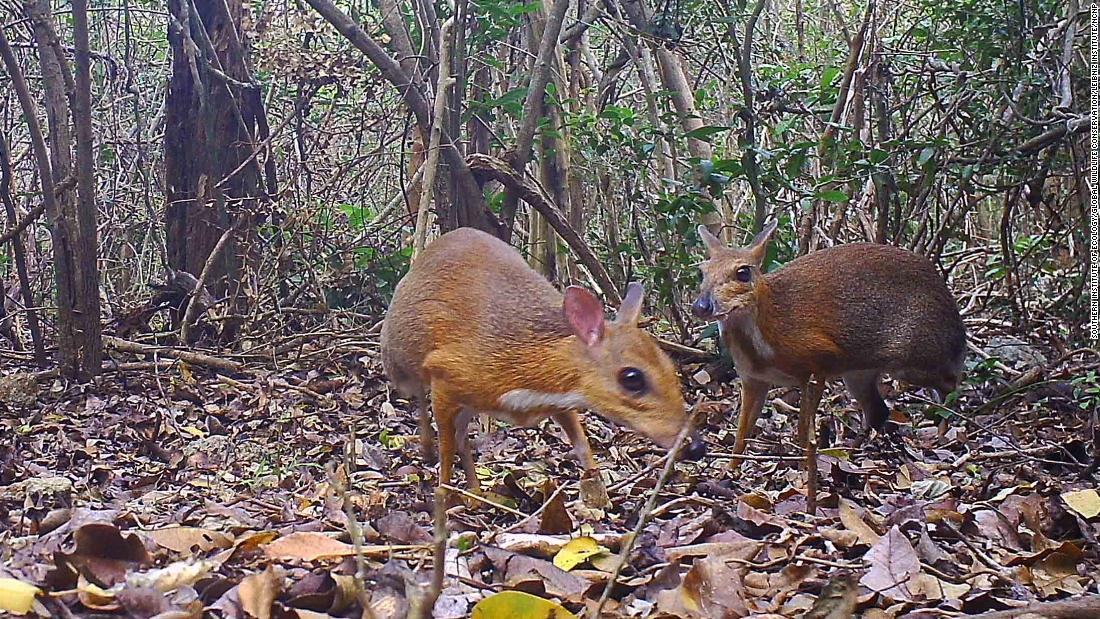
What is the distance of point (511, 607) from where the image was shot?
2604mm

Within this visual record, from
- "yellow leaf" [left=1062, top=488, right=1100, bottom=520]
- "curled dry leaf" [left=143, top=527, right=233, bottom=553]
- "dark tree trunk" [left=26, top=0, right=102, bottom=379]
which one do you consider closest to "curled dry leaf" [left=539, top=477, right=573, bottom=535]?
"curled dry leaf" [left=143, top=527, right=233, bottom=553]

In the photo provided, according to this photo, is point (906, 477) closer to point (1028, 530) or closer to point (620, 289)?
point (1028, 530)

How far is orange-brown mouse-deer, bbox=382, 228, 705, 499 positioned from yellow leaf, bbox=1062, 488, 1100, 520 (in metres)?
1.21

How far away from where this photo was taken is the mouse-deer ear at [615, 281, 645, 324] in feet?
15.1

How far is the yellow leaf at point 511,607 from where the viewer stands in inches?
102

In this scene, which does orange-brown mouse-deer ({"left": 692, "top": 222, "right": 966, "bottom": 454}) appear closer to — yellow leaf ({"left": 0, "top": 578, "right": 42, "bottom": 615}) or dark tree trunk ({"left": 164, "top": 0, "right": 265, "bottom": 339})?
yellow leaf ({"left": 0, "top": 578, "right": 42, "bottom": 615})

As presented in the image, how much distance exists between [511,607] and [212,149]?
7.09 m

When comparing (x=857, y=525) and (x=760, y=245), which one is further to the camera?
(x=760, y=245)

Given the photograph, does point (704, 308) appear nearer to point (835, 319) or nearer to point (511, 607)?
point (835, 319)

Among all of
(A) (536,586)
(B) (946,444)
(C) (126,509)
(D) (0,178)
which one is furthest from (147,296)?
(A) (536,586)

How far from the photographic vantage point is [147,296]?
32.1 ft

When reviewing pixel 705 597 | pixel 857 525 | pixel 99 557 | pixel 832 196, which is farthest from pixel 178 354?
pixel 705 597

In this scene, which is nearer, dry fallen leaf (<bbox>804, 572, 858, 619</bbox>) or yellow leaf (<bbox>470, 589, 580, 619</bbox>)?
yellow leaf (<bbox>470, 589, 580, 619</bbox>)

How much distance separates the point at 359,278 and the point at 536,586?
6.07m
